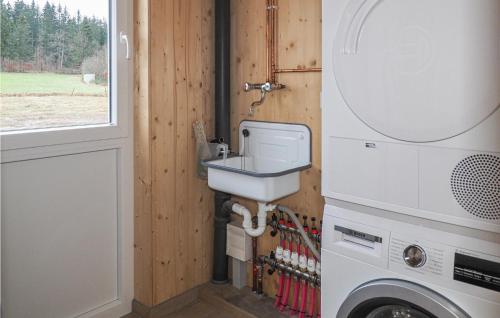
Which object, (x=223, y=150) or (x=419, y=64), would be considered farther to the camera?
(x=223, y=150)

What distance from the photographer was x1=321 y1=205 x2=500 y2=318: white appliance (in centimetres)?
130

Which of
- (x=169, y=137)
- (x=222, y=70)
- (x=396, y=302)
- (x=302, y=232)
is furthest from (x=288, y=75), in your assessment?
(x=396, y=302)

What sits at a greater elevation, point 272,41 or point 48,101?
point 272,41

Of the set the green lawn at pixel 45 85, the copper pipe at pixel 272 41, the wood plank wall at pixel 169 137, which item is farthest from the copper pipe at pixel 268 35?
the green lawn at pixel 45 85

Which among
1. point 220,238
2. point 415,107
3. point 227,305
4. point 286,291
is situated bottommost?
point 227,305

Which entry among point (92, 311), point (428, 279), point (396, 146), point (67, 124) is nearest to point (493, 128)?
point (396, 146)

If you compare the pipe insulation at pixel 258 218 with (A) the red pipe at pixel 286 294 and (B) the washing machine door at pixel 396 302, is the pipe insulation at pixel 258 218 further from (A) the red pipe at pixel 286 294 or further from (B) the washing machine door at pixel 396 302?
(B) the washing machine door at pixel 396 302

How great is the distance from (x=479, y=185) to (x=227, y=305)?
1638mm

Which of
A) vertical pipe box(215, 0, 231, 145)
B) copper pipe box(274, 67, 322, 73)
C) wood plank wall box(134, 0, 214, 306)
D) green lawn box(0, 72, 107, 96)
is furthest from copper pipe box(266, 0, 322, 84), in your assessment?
green lawn box(0, 72, 107, 96)

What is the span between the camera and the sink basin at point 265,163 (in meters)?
2.02

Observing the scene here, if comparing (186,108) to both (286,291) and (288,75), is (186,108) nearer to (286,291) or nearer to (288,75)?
(288,75)

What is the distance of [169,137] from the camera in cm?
239

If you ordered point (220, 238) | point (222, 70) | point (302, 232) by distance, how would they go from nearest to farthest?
point (302, 232) → point (222, 70) → point (220, 238)

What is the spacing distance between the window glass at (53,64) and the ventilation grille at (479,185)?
1765 millimetres
